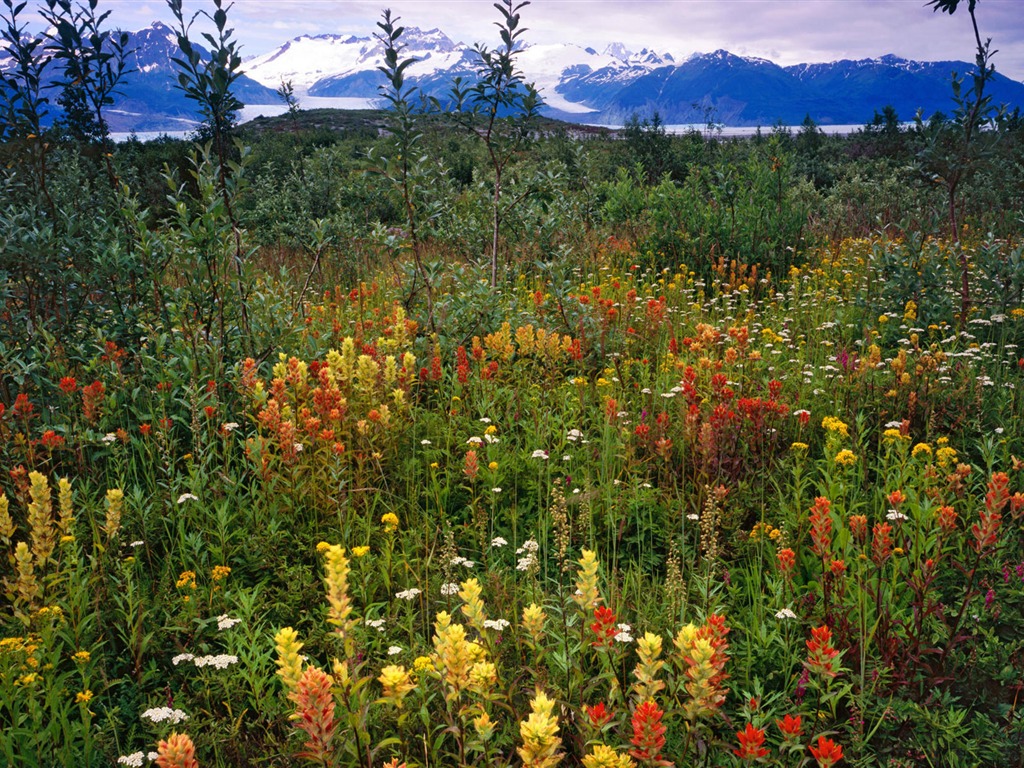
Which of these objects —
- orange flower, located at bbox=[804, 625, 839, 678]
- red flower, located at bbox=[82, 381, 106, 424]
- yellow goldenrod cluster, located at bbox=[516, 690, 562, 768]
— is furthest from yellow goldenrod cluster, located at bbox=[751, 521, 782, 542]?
red flower, located at bbox=[82, 381, 106, 424]

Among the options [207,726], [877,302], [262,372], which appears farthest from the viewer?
[877,302]

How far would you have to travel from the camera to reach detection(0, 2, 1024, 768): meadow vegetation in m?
2.06

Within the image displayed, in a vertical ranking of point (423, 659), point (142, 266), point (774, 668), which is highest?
point (142, 266)

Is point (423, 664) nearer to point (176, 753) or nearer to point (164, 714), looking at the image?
point (164, 714)

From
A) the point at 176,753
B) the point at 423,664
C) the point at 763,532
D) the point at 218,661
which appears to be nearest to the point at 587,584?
the point at 423,664

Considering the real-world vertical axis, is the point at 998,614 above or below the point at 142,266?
below

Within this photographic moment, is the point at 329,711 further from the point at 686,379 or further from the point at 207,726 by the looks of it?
the point at 686,379

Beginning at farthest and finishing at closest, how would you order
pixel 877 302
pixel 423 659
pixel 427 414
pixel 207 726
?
pixel 877 302
pixel 427 414
pixel 207 726
pixel 423 659

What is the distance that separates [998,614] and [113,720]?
3.30 meters

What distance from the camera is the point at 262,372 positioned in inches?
181

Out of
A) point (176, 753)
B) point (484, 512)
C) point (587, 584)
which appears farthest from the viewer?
point (484, 512)

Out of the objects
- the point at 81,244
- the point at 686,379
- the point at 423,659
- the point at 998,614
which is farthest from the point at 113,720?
the point at 81,244

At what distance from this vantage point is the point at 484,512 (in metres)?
3.07

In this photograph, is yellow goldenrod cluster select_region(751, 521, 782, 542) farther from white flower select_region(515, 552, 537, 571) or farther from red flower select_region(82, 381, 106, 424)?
red flower select_region(82, 381, 106, 424)
